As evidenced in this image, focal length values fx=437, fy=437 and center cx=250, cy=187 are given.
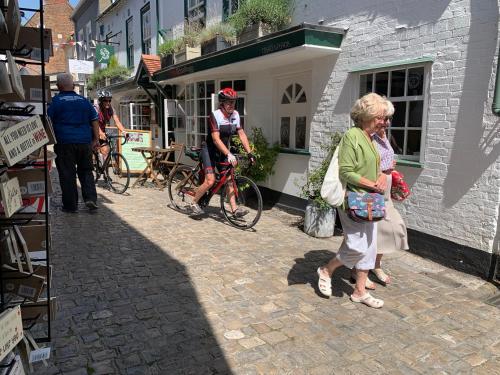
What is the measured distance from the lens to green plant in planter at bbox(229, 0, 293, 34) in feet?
22.6

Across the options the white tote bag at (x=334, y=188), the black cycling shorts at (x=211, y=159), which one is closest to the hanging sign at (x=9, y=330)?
the white tote bag at (x=334, y=188)

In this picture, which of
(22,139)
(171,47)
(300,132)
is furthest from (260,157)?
(22,139)

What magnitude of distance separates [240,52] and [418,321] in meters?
4.87

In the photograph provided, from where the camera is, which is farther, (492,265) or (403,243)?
(492,265)

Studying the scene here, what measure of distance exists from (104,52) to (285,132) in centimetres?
1205

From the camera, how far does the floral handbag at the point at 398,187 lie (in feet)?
12.9

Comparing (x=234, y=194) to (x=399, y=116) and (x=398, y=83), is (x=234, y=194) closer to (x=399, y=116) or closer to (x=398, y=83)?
(x=399, y=116)

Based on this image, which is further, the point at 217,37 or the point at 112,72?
the point at 112,72

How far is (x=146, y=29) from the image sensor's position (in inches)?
553

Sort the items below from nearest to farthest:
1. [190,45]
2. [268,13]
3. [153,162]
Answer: [268,13]
[190,45]
[153,162]

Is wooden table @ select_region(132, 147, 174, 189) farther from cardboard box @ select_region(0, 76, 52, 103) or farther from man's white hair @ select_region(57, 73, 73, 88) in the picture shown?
cardboard box @ select_region(0, 76, 52, 103)

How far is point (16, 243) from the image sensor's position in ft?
6.55

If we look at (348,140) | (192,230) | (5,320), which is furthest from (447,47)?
(5,320)

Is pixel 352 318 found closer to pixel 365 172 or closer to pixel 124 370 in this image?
pixel 365 172
